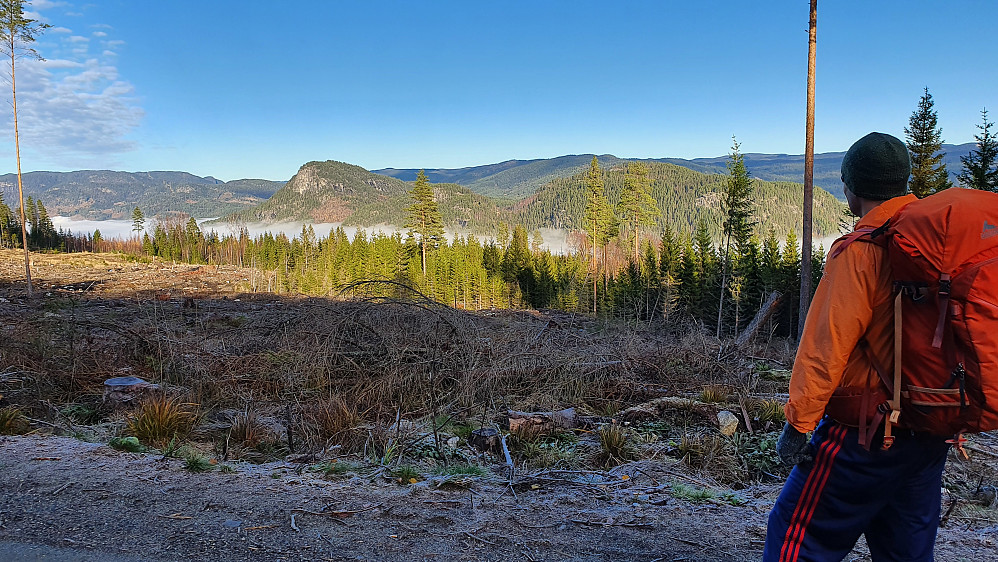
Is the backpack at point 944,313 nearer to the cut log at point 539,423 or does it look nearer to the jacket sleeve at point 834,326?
the jacket sleeve at point 834,326

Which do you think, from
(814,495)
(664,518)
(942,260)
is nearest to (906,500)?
(814,495)

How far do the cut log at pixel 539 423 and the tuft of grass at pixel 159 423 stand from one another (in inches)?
140

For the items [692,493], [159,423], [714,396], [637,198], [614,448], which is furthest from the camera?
[637,198]

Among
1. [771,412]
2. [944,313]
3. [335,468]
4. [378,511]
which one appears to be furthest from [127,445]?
[771,412]

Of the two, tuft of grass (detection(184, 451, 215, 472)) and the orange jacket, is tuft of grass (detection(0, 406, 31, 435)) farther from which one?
the orange jacket

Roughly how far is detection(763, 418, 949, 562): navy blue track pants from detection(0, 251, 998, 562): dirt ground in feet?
4.43

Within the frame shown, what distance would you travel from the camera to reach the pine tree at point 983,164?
2221cm

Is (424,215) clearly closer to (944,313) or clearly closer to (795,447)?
(795,447)

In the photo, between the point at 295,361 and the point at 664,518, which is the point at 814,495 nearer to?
the point at 664,518

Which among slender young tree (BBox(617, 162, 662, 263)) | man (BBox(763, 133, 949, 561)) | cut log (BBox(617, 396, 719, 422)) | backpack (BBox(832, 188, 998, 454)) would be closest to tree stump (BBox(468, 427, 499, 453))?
cut log (BBox(617, 396, 719, 422))

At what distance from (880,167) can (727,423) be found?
180 inches

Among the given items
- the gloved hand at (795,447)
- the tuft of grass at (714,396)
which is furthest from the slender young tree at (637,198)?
the gloved hand at (795,447)

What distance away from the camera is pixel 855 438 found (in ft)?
6.75

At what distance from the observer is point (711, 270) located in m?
42.9
